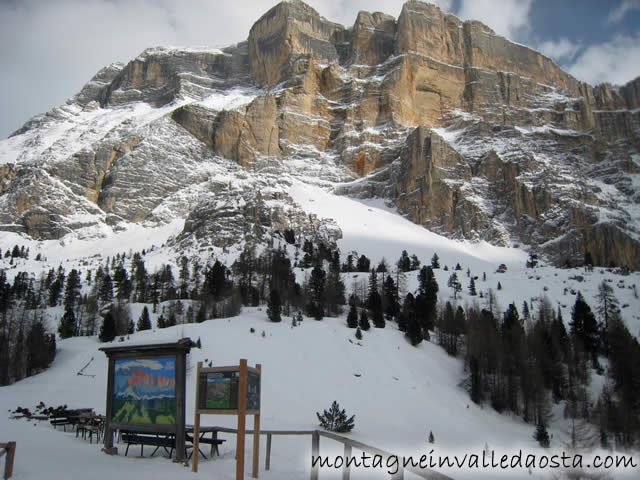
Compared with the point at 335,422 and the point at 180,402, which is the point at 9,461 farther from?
the point at 335,422

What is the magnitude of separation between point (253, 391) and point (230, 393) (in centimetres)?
63

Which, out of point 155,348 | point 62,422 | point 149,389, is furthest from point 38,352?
point 155,348

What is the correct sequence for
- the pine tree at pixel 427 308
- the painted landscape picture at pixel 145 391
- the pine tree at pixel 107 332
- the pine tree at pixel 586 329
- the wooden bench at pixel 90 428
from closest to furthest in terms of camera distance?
the painted landscape picture at pixel 145 391 → the wooden bench at pixel 90 428 → the pine tree at pixel 107 332 → the pine tree at pixel 586 329 → the pine tree at pixel 427 308

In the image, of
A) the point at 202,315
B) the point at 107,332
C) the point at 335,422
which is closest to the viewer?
the point at 335,422

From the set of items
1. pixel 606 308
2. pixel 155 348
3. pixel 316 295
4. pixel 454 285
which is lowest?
pixel 155 348

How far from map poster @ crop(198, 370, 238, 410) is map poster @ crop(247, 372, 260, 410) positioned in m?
0.37

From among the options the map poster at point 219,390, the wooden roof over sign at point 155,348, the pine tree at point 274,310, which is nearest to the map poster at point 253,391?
the map poster at point 219,390

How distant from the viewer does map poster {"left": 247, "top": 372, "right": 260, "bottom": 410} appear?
12.2 m

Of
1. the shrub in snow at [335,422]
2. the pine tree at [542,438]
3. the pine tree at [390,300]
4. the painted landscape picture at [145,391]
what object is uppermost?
the pine tree at [390,300]

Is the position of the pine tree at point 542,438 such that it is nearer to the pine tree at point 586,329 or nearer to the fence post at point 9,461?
the pine tree at point 586,329

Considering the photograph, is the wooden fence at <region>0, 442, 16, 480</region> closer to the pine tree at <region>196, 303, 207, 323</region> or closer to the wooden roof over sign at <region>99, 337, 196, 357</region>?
the wooden roof over sign at <region>99, 337, 196, 357</region>

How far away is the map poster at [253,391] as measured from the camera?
12180 mm

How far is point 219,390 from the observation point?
12.2 m

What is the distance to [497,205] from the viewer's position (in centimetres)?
16650
